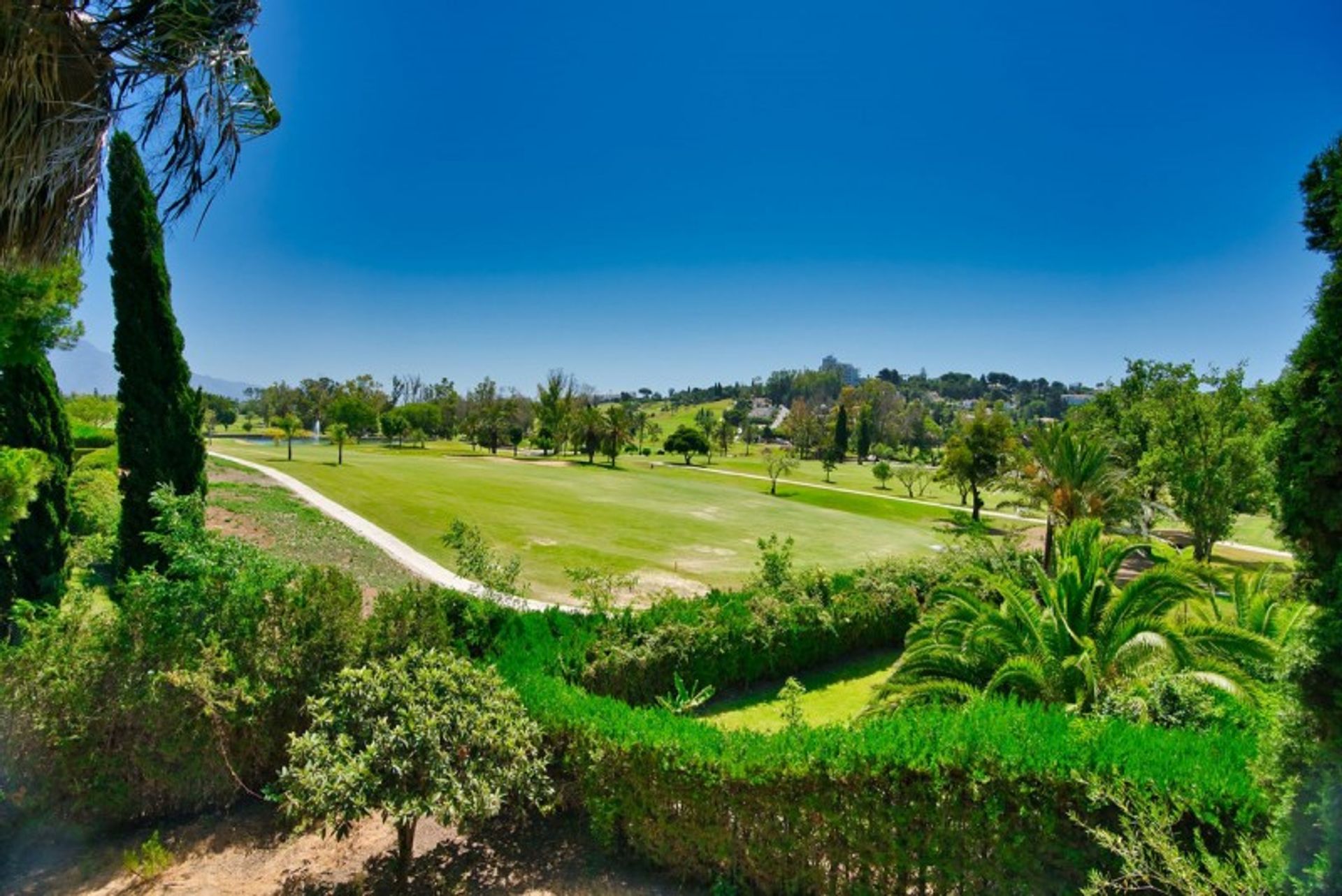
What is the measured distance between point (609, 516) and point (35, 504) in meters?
23.3

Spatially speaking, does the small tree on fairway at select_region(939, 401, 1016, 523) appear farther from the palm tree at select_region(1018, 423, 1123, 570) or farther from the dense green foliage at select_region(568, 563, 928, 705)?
the dense green foliage at select_region(568, 563, 928, 705)

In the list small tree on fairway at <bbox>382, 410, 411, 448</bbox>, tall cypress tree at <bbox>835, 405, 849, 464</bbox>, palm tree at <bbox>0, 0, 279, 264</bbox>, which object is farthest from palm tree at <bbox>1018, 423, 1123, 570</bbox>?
small tree on fairway at <bbox>382, 410, 411, 448</bbox>

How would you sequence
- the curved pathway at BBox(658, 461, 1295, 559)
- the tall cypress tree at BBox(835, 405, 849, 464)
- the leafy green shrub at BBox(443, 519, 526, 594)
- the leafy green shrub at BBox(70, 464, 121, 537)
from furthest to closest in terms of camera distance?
the tall cypress tree at BBox(835, 405, 849, 464), the curved pathway at BBox(658, 461, 1295, 559), the leafy green shrub at BBox(70, 464, 121, 537), the leafy green shrub at BBox(443, 519, 526, 594)

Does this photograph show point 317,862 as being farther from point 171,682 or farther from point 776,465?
point 776,465

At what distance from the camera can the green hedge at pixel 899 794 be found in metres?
5.02

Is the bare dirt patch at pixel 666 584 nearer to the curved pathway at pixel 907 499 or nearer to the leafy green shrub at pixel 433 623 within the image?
the leafy green shrub at pixel 433 623

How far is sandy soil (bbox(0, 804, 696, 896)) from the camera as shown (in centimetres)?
560

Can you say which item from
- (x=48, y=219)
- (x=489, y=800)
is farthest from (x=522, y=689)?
(x=48, y=219)

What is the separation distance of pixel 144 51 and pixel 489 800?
582 centimetres

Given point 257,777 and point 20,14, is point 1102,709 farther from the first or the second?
point 20,14

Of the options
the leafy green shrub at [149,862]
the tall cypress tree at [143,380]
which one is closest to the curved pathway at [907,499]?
the tall cypress tree at [143,380]

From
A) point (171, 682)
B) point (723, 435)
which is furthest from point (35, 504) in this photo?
point (723, 435)

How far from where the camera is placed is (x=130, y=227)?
13.3m

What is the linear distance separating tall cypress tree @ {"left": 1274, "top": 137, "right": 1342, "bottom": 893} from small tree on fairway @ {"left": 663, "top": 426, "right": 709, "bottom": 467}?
7283 cm
